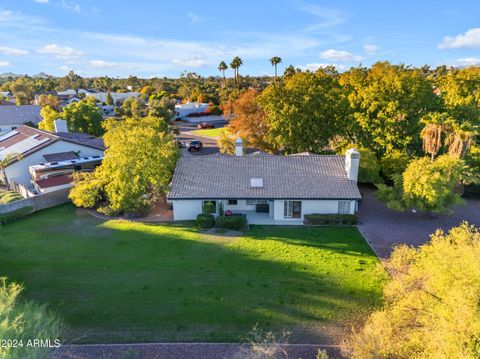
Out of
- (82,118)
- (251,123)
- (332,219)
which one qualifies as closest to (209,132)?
(82,118)

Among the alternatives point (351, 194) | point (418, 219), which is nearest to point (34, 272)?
point (351, 194)

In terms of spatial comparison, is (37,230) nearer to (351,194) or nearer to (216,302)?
(216,302)

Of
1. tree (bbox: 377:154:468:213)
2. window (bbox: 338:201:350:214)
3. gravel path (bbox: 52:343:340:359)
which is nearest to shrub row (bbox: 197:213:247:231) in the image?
window (bbox: 338:201:350:214)

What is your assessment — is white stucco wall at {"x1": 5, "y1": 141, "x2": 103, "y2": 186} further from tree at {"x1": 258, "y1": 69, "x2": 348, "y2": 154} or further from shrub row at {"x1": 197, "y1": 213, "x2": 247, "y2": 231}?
tree at {"x1": 258, "y1": 69, "x2": 348, "y2": 154}

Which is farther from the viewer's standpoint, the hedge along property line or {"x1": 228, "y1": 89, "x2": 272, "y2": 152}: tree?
{"x1": 228, "y1": 89, "x2": 272, "y2": 152}: tree

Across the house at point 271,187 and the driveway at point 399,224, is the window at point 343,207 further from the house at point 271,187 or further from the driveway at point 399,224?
the driveway at point 399,224

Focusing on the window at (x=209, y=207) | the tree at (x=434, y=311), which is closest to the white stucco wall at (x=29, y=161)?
the window at (x=209, y=207)
